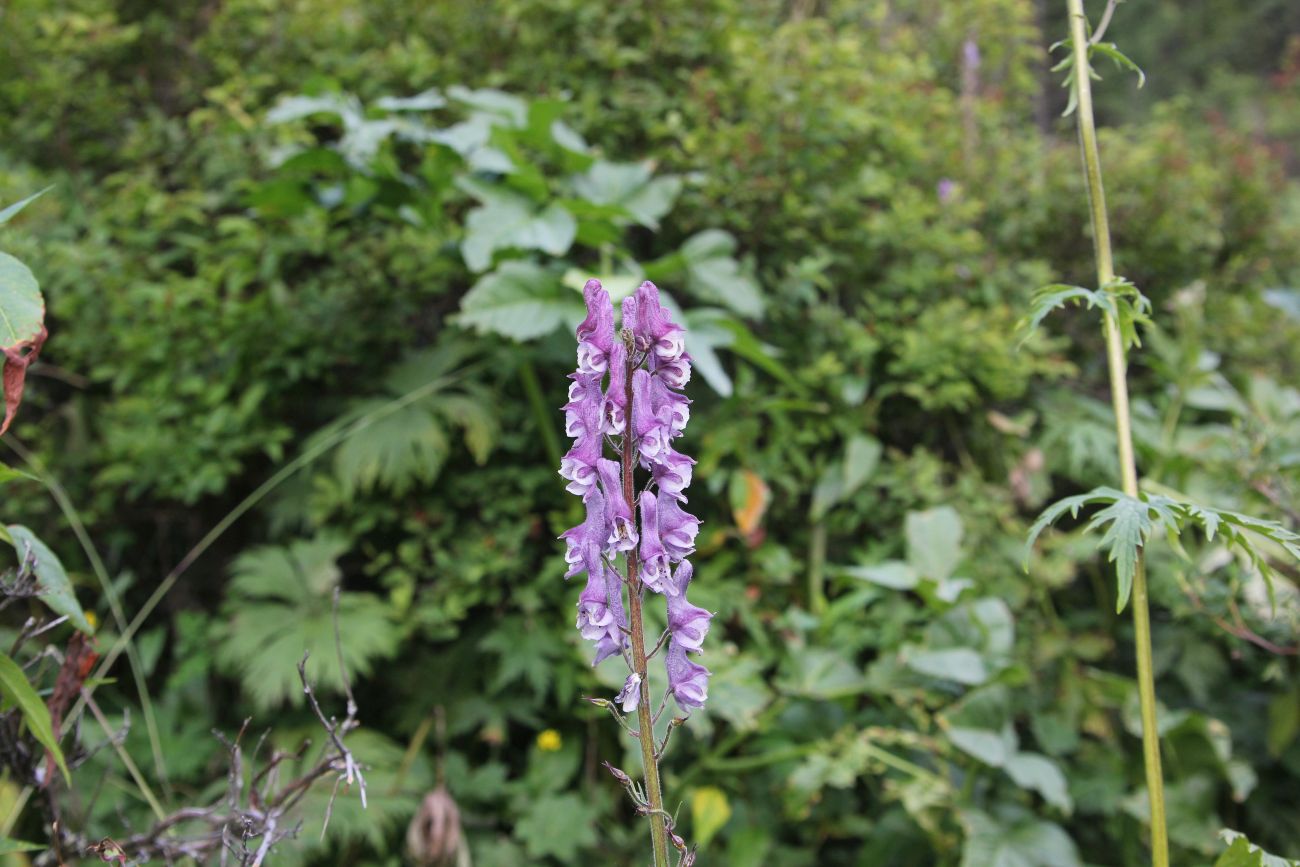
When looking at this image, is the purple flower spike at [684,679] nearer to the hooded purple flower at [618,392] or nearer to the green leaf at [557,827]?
the hooded purple flower at [618,392]

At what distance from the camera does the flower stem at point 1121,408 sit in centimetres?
117

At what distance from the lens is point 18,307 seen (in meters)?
0.92

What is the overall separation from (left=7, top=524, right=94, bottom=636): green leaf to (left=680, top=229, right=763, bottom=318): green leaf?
1.55 meters

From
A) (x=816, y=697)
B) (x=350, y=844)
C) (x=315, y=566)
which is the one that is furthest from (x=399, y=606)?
(x=816, y=697)

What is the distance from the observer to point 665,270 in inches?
90.3

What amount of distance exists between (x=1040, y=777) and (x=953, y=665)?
0.28 meters

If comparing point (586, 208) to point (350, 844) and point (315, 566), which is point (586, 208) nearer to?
point (315, 566)

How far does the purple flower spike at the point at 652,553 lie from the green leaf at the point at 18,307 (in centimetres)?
62

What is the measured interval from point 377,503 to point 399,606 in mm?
292

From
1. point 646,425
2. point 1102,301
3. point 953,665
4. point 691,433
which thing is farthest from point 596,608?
point 691,433

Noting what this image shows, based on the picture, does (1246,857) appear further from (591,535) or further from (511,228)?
(511,228)

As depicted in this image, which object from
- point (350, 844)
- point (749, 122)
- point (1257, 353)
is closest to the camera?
point (350, 844)

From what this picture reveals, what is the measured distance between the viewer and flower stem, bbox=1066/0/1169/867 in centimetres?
117

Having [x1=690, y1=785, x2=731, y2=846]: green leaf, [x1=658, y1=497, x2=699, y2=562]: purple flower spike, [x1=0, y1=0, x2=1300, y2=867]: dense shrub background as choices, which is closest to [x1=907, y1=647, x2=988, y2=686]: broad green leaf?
[x1=0, y1=0, x2=1300, y2=867]: dense shrub background
